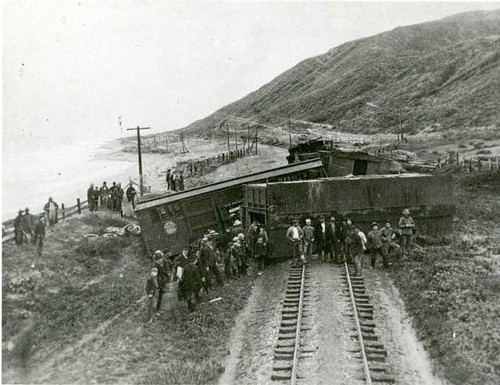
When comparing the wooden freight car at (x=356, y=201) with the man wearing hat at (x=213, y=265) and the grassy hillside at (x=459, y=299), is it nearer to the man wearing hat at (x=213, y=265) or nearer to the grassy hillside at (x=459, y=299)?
the grassy hillside at (x=459, y=299)

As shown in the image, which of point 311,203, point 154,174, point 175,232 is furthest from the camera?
point 154,174

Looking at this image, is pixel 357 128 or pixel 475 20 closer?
pixel 357 128

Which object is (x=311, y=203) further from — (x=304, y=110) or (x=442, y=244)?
(x=304, y=110)

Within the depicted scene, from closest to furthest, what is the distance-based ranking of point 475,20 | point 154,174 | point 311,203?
point 311,203
point 154,174
point 475,20

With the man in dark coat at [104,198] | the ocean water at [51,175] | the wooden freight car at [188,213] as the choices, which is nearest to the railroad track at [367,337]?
the wooden freight car at [188,213]

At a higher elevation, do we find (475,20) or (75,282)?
(475,20)

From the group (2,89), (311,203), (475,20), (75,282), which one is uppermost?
(475,20)

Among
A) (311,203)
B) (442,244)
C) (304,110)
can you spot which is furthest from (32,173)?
(304,110)
